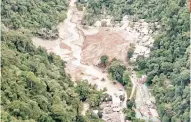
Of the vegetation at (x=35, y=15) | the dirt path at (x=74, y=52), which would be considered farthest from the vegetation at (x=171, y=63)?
the vegetation at (x=35, y=15)

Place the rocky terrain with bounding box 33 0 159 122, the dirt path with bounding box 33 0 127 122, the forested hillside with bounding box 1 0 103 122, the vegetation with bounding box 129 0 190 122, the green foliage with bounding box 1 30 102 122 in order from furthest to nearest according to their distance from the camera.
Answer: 1. the rocky terrain with bounding box 33 0 159 122
2. the dirt path with bounding box 33 0 127 122
3. the vegetation with bounding box 129 0 190 122
4. the forested hillside with bounding box 1 0 103 122
5. the green foliage with bounding box 1 30 102 122

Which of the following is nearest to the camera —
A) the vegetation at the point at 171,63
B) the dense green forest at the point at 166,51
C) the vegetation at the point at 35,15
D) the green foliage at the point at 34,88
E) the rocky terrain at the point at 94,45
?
the green foliage at the point at 34,88

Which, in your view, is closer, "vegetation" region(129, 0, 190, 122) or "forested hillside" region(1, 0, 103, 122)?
"forested hillside" region(1, 0, 103, 122)

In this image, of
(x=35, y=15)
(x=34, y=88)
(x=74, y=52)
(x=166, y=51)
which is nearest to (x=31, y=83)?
(x=34, y=88)

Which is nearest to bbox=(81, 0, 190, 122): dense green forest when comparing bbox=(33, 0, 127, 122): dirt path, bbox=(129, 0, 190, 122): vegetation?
bbox=(129, 0, 190, 122): vegetation

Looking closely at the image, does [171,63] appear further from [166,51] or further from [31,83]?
[31,83]

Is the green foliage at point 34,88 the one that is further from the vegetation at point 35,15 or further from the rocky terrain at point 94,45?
the vegetation at point 35,15

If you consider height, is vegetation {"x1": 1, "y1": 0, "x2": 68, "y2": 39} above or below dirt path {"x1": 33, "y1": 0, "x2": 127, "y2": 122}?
above

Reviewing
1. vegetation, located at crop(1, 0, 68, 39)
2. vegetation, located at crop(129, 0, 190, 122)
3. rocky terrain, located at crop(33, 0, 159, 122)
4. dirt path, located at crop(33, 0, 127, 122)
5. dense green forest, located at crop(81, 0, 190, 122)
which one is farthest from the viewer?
rocky terrain, located at crop(33, 0, 159, 122)

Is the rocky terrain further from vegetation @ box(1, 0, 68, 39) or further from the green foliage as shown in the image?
the green foliage
